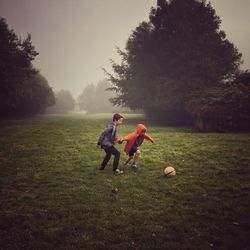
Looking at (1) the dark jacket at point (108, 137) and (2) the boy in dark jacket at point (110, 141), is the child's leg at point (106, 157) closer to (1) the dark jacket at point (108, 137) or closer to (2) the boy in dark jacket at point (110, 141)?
(2) the boy in dark jacket at point (110, 141)

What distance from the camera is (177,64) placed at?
2916 cm

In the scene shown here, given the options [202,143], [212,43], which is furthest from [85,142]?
[212,43]

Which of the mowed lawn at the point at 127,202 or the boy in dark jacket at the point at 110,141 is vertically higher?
the boy in dark jacket at the point at 110,141

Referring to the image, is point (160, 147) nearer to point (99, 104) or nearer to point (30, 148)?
point (30, 148)

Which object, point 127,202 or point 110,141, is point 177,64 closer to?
point 110,141

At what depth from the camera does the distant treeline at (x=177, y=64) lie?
1040 inches

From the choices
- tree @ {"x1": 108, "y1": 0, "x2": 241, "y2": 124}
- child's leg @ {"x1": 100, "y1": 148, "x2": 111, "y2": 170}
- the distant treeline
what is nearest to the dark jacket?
child's leg @ {"x1": 100, "y1": 148, "x2": 111, "y2": 170}

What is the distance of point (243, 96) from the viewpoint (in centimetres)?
1966

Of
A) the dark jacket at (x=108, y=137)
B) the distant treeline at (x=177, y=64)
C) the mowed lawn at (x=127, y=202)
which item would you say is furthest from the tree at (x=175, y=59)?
the dark jacket at (x=108, y=137)

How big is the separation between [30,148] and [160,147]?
8143mm

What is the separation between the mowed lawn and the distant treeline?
42.1ft

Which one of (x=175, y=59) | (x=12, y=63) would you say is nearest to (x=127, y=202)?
(x=175, y=59)

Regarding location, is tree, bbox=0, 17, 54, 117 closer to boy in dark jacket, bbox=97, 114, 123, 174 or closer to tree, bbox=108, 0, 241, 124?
tree, bbox=108, 0, 241, 124

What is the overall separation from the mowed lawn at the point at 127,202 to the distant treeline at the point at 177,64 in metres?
12.8
